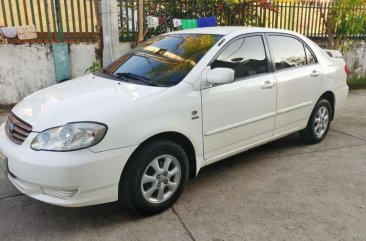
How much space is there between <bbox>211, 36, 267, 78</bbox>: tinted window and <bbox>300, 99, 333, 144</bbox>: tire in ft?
4.13

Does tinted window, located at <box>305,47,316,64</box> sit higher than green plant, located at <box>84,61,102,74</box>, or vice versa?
tinted window, located at <box>305,47,316,64</box>

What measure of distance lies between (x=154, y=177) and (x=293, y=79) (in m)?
2.19

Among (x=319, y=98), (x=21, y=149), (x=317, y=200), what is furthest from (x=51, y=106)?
(x=319, y=98)

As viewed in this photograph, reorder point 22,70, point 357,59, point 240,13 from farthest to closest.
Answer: point 357,59 < point 240,13 < point 22,70

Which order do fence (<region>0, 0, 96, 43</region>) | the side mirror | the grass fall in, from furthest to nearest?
the grass → fence (<region>0, 0, 96, 43</region>) → the side mirror

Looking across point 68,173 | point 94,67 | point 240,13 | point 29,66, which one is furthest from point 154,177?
point 240,13

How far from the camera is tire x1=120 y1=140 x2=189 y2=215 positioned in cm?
291

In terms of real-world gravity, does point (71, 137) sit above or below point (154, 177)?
above

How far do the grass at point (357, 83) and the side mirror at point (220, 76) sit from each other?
296 inches

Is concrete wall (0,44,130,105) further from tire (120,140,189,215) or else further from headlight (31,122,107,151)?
headlight (31,122,107,151)

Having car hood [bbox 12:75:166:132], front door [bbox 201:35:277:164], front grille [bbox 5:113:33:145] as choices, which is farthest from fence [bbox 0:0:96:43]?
front door [bbox 201:35:277:164]

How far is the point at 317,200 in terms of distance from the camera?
11.3 feet

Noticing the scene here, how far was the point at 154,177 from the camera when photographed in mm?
3062

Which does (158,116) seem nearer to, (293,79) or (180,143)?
(180,143)
